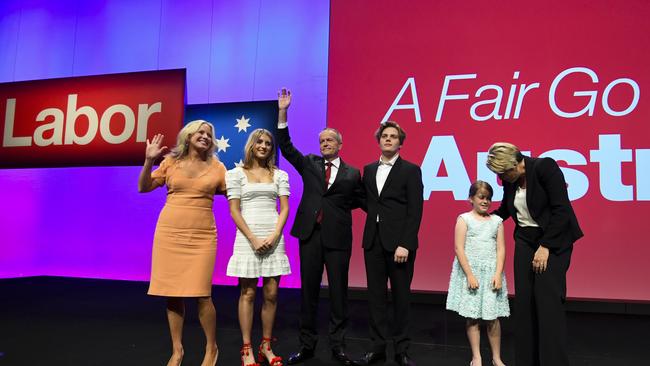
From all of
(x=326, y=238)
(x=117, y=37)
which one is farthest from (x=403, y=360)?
(x=117, y=37)

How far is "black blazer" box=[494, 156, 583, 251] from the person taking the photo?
2027 millimetres

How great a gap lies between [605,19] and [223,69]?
4375 mm

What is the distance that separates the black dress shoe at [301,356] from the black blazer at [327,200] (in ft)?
2.10

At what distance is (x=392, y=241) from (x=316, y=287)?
55cm

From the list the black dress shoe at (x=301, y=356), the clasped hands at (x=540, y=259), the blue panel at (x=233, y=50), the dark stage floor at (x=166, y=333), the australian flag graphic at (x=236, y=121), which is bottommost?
the dark stage floor at (x=166, y=333)

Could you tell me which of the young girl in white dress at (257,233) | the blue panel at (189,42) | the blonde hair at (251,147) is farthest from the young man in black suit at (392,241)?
the blue panel at (189,42)

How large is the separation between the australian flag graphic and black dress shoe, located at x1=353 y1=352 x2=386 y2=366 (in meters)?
3.29

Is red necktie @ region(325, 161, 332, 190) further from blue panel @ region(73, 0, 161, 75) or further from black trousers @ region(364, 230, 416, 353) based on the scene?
blue panel @ region(73, 0, 161, 75)

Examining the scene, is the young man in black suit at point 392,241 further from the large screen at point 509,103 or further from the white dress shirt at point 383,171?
the large screen at point 509,103

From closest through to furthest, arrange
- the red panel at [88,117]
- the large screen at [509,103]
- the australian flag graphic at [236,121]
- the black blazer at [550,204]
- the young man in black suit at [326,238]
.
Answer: the black blazer at [550,204]
the young man in black suit at [326,238]
the large screen at [509,103]
the australian flag graphic at [236,121]
the red panel at [88,117]

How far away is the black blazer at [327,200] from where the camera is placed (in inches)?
105

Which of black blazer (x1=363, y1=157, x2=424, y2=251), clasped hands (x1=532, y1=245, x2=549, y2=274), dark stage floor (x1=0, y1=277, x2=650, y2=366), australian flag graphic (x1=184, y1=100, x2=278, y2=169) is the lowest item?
dark stage floor (x1=0, y1=277, x2=650, y2=366)

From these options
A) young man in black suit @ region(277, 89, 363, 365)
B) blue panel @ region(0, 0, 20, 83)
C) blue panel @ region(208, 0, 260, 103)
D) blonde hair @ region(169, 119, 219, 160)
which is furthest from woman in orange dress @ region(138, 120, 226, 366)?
blue panel @ region(0, 0, 20, 83)

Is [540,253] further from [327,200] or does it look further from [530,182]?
[327,200]
